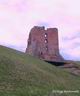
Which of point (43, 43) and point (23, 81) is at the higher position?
point (43, 43)

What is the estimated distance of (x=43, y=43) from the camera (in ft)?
435

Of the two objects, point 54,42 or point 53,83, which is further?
point 54,42

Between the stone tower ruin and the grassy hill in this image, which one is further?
the stone tower ruin

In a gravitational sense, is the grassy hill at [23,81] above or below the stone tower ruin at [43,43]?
A: below

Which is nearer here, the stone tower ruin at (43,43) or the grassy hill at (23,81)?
the grassy hill at (23,81)

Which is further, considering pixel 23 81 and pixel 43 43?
pixel 43 43

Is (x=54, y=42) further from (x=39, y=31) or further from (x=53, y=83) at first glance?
(x=53, y=83)

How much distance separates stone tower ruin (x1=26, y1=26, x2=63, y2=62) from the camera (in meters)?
127

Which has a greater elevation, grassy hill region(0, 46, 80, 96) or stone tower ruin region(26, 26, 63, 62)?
stone tower ruin region(26, 26, 63, 62)

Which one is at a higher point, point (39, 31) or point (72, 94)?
point (39, 31)

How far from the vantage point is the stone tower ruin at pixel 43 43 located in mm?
127250

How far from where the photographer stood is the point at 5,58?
37312 mm

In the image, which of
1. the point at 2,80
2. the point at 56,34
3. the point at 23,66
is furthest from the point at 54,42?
the point at 2,80

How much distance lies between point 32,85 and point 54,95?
7.25 metres
